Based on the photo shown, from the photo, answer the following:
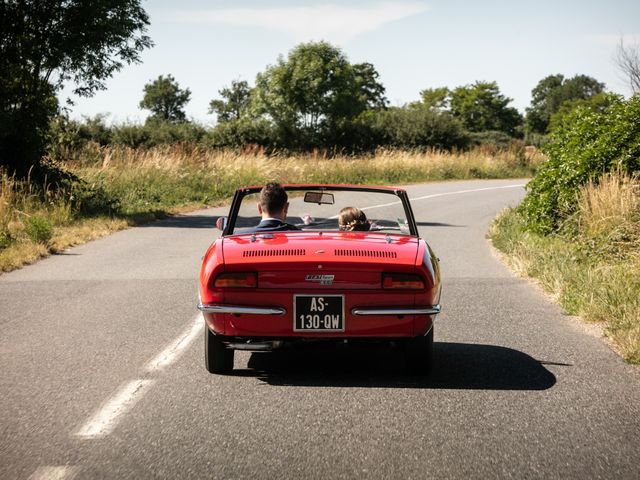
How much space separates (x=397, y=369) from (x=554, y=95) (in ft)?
462

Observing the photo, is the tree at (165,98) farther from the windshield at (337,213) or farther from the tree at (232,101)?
the windshield at (337,213)

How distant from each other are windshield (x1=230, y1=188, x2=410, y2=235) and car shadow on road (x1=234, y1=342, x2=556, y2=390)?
0.99 meters

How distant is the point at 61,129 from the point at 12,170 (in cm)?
1560

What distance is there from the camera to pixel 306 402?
4.88 m

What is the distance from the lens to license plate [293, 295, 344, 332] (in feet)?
16.6

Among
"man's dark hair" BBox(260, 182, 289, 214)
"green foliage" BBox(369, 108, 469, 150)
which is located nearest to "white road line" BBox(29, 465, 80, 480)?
"man's dark hair" BBox(260, 182, 289, 214)

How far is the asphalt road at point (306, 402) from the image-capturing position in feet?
12.6

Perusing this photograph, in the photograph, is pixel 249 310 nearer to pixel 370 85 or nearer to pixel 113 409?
pixel 113 409

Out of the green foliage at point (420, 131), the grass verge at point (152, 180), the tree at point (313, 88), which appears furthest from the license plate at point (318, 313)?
the tree at point (313, 88)

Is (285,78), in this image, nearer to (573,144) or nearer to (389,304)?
(573,144)

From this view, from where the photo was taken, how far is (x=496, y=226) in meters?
15.7

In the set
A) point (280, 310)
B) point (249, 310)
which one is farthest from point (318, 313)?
point (249, 310)

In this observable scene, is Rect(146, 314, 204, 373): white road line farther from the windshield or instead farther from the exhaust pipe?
the windshield

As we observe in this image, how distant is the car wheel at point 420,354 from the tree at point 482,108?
104801 millimetres
